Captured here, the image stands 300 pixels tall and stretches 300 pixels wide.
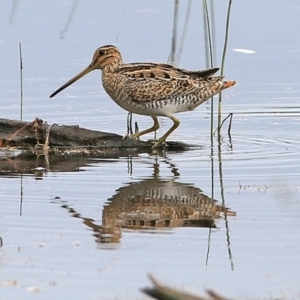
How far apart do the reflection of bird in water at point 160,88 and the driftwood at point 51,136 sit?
0.35 m

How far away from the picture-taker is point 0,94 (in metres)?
13.3

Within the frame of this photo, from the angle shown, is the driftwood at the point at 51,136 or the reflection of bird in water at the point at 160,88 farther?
the reflection of bird in water at the point at 160,88

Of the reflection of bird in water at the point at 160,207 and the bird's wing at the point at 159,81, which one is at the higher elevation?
the bird's wing at the point at 159,81

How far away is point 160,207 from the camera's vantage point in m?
8.32

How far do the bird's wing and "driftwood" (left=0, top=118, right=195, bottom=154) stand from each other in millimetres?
549

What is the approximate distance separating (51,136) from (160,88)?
1.31 m

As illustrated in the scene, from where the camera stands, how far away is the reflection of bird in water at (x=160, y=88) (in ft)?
35.8

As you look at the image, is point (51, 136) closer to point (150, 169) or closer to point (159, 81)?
point (150, 169)

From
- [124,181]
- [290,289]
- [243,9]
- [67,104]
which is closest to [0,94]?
[67,104]

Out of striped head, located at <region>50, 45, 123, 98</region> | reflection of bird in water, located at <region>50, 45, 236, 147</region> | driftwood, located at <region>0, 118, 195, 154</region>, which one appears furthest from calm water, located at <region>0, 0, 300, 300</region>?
striped head, located at <region>50, 45, 123, 98</region>

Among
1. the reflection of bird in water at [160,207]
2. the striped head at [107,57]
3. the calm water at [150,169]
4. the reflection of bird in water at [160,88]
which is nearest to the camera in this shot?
the calm water at [150,169]

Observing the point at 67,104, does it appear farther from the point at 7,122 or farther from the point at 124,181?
the point at 124,181

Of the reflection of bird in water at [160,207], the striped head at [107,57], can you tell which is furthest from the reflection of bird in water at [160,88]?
the reflection of bird in water at [160,207]

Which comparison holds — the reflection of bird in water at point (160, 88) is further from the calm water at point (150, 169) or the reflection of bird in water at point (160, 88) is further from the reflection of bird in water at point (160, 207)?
the reflection of bird in water at point (160, 207)
